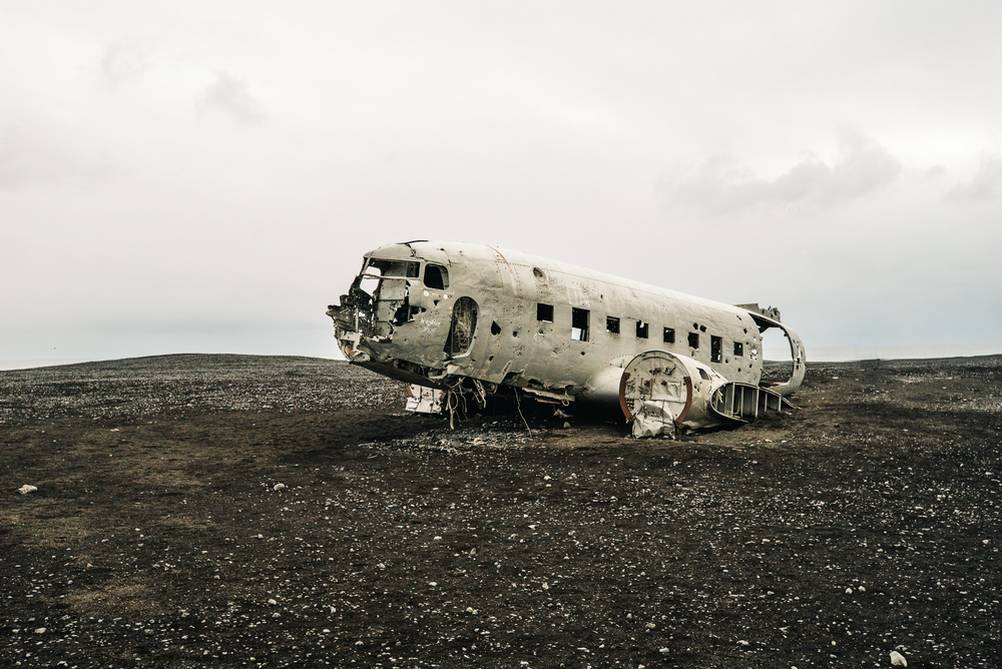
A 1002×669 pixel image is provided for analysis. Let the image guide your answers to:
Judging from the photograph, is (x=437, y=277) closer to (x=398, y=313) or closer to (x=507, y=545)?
(x=398, y=313)

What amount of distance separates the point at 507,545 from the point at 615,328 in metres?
10.4

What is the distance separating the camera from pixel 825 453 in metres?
15.9

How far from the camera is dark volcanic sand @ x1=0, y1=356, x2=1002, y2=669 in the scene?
771cm

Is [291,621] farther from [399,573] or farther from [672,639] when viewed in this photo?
[672,639]

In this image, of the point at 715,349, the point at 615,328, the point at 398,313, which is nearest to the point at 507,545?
the point at 398,313

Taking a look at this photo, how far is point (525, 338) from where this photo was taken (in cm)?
1827

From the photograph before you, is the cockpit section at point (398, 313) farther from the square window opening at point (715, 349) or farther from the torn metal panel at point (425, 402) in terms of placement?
the square window opening at point (715, 349)

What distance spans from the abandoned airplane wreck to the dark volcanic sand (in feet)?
Answer: 3.76

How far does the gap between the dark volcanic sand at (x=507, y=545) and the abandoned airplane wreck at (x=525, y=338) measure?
3.76ft

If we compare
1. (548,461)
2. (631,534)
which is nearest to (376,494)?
(548,461)

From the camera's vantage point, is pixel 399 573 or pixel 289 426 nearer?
pixel 399 573

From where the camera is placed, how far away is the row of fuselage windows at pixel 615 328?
18797 mm

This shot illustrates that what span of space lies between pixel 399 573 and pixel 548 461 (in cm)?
669

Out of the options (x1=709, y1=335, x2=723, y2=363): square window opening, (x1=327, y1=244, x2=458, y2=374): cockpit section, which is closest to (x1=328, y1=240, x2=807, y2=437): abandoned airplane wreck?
(x1=327, y1=244, x2=458, y2=374): cockpit section
